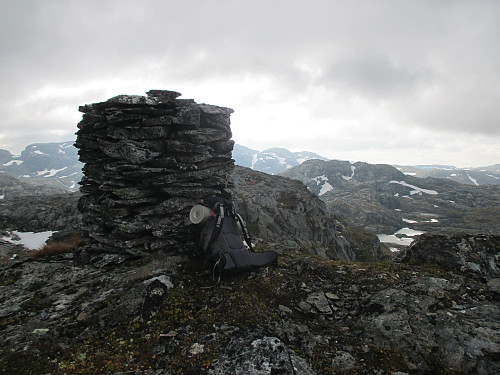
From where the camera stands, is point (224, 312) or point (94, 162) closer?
point (224, 312)

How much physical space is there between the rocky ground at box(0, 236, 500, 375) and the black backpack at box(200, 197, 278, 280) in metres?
0.60

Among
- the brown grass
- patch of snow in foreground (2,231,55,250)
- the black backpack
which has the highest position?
the black backpack

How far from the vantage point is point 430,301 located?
8992mm

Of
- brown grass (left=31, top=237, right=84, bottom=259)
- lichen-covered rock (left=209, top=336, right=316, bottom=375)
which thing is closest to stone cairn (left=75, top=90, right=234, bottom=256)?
brown grass (left=31, top=237, right=84, bottom=259)

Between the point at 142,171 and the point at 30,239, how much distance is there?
45978 mm

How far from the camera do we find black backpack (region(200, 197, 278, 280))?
11.6 m

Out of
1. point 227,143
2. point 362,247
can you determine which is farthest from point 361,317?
point 362,247

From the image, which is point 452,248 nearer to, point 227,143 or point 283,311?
point 283,311

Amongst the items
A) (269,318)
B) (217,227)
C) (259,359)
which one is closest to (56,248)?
(217,227)

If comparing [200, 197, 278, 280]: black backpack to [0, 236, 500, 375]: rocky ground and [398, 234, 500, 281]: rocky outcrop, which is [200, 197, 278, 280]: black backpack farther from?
[398, 234, 500, 281]: rocky outcrop

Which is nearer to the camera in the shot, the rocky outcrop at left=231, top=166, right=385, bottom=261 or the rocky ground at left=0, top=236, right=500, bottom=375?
the rocky ground at left=0, top=236, right=500, bottom=375

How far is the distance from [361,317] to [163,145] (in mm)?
14635

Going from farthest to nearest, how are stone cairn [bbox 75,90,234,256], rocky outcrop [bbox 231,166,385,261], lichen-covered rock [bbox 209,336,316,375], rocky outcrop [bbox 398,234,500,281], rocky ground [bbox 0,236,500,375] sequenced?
rocky outcrop [bbox 231,166,385,261], stone cairn [bbox 75,90,234,256], rocky outcrop [bbox 398,234,500,281], rocky ground [bbox 0,236,500,375], lichen-covered rock [bbox 209,336,316,375]

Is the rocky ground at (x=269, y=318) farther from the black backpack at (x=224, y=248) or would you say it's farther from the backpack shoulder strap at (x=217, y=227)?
the backpack shoulder strap at (x=217, y=227)
